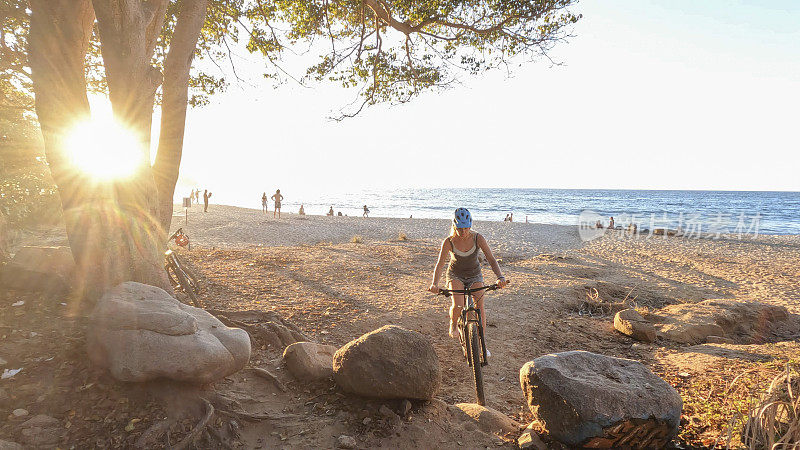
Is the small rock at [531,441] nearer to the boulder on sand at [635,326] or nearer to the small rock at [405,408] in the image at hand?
the small rock at [405,408]

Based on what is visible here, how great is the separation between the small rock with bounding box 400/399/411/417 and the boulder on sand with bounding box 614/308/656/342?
600 cm

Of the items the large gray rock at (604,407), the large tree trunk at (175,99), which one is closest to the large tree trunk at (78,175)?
the large tree trunk at (175,99)

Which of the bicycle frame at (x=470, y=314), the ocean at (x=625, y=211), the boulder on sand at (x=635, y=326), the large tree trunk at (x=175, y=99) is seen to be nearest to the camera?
the bicycle frame at (x=470, y=314)

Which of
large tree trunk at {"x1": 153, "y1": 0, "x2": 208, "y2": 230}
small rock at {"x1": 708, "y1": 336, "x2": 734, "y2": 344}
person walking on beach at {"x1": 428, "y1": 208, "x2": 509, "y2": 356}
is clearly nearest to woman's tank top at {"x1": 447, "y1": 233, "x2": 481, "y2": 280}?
person walking on beach at {"x1": 428, "y1": 208, "x2": 509, "y2": 356}

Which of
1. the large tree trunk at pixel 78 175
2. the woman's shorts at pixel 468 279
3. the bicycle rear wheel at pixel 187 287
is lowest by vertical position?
the bicycle rear wheel at pixel 187 287

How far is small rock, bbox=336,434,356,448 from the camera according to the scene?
3.69 metres

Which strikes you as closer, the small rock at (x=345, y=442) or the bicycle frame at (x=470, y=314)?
the small rock at (x=345, y=442)

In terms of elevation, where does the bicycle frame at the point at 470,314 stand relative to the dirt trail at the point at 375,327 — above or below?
above

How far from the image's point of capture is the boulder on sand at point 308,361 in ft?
15.9

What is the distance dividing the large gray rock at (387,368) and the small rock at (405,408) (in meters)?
0.07

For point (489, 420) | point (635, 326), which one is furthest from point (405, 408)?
point (635, 326)

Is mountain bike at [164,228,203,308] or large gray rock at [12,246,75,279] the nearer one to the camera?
large gray rock at [12,246,75,279]

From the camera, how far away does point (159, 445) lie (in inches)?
134

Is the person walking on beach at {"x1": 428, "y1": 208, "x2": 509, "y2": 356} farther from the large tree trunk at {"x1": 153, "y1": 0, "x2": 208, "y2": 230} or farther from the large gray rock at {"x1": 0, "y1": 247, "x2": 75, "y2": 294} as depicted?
the large gray rock at {"x1": 0, "y1": 247, "x2": 75, "y2": 294}
